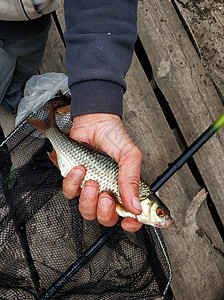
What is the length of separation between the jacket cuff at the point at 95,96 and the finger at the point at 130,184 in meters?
0.36

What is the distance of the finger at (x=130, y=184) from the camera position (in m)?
1.40

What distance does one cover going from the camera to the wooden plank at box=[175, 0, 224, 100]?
2.45 m

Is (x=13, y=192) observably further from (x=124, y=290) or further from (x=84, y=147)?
(x=124, y=290)

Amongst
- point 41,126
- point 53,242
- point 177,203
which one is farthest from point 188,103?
point 53,242

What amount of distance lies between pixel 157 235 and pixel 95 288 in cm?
58

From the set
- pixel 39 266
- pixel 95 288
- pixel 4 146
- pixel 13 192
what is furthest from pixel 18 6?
pixel 95 288

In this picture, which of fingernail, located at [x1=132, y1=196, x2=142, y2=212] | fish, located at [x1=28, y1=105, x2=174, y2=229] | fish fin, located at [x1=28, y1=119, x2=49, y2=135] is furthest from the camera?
fish fin, located at [x1=28, y1=119, x2=49, y2=135]

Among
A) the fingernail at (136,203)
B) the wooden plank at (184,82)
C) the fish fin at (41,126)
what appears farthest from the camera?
the wooden plank at (184,82)

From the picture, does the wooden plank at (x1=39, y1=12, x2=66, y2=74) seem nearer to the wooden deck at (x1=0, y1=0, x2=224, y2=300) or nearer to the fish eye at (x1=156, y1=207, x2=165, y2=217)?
the wooden deck at (x1=0, y1=0, x2=224, y2=300)

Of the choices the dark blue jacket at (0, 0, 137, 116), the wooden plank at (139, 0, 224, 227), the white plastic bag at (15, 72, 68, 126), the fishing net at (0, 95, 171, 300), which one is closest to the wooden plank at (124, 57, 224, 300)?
the wooden plank at (139, 0, 224, 227)

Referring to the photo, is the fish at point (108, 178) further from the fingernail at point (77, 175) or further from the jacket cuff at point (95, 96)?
the jacket cuff at point (95, 96)

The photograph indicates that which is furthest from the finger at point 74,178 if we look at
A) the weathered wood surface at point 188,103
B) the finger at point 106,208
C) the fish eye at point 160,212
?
the weathered wood surface at point 188,103

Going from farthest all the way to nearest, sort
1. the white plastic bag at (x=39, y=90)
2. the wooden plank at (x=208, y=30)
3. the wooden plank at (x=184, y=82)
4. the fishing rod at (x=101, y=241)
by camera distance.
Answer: the wooden plank at (x=208, y=30)
the wooden plank at (x=184, y=82)
the white plastic bag at (x=39, y=90)
the fishing rod at (x=101, y=241)

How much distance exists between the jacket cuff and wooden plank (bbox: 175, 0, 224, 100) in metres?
1.29
